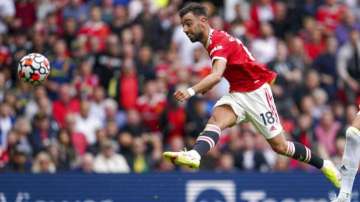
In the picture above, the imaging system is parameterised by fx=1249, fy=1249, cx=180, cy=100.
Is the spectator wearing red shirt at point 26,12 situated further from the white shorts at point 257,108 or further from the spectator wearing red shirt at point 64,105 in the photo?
the white shorts at point 257,108

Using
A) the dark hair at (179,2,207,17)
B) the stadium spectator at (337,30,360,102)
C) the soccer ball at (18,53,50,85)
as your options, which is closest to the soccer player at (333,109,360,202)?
the dark hair at (179,2,207,17)

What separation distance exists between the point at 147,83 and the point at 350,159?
6459 mm

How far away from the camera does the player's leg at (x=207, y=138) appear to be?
45.2ft

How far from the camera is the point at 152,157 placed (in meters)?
19.5

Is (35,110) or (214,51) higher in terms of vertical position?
(35,110)

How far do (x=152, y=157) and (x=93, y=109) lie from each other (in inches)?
51.9

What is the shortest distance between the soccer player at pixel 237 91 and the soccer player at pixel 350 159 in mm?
807

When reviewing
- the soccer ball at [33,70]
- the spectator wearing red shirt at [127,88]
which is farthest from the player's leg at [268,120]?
the spectator wearing red shirt at [127,88]

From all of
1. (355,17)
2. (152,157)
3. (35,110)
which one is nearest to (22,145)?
(35,110)

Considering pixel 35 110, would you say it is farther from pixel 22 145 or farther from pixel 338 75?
pixel 338 75

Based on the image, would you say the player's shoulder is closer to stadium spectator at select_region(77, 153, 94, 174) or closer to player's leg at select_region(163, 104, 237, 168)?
player's leg at select_region(163, 104, 237, 168)

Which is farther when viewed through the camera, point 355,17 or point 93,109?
point 355,17

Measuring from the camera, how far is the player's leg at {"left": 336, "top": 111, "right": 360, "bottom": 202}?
14469mm

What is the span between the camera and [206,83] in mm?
14086
